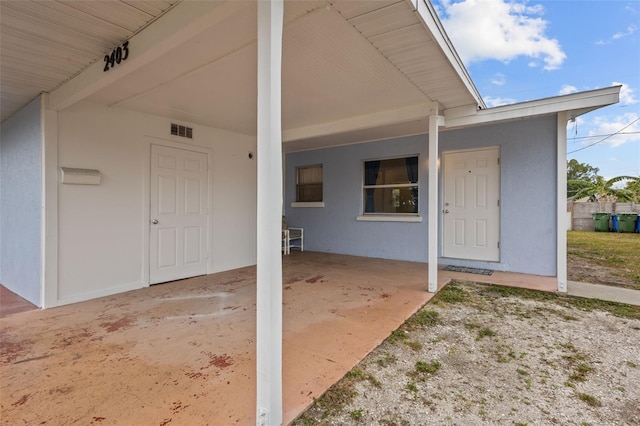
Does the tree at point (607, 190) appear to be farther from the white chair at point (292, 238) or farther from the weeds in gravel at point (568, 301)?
the white chair at point (292, 238)

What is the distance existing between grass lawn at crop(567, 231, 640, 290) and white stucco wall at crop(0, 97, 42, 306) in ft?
25.4

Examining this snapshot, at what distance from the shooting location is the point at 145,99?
3.72 m

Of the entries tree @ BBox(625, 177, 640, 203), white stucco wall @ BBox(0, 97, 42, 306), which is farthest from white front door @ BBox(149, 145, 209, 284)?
tree @ BBox(625, 177, 640, 203)

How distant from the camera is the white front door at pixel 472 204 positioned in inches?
203

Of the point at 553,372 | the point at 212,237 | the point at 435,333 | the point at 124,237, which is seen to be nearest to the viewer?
the point at 553,372

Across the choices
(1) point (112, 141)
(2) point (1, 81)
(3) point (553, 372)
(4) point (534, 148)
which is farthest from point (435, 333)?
(2) point (1, 81)

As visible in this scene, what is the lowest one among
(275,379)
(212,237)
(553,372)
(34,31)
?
(553,372)

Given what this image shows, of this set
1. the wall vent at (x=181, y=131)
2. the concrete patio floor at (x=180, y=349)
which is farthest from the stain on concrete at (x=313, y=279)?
the wall vent at (x=181, y=131)

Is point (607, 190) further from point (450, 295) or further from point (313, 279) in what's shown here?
point (313, 279)

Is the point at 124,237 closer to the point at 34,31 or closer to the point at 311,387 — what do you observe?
the point at 34,31

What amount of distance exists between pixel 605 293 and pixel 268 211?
4915 mm

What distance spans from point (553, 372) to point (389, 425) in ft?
4.68

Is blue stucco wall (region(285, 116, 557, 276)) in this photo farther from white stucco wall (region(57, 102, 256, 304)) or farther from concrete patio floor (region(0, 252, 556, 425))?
white stucco wall (region(57, 102, 256, 304))

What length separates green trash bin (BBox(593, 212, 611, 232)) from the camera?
39.3 ft
